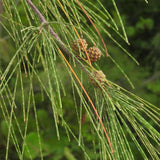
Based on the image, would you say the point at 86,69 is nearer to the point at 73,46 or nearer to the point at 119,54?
the point at 73,46

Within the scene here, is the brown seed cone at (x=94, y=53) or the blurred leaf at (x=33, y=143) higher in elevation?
the brown seed cone at (x=94, y=53)

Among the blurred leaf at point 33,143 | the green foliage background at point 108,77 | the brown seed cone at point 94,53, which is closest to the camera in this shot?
the brown seed cone at point 94,53

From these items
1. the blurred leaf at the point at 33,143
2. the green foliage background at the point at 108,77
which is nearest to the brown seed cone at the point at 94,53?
the green foliage background at the point at 108,77

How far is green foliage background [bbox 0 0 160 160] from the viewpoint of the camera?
5.49 feet

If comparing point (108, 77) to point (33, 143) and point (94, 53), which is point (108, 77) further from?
point (94, 53)

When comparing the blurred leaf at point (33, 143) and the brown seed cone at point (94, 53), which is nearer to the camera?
the brown seed cone at point (94, 53)

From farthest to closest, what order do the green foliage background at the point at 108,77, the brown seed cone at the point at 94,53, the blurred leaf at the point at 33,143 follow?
1. the green foliage background at the point at 108,77
2. the blurred leaf at the point at 33,143
3. the brown seed cone at the point at 94,53

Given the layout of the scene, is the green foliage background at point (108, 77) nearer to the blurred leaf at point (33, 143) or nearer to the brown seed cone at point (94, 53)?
the blurred leaf at point (33, 143)

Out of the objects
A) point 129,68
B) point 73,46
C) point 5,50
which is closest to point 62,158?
point 5,50

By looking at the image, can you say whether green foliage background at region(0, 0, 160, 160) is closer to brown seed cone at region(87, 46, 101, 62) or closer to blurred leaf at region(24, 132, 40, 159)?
blurred leaf at region(24, 132, 40, 159)

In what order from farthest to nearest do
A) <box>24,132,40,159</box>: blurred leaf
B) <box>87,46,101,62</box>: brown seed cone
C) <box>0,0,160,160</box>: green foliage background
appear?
1. <box>0,0,160,160</box>: green foliage background
2. <box>24,132,40,159</box>: blurred leaf
3. <box>87,46,101,62</box>: brown seed cone

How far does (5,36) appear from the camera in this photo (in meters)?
1.99

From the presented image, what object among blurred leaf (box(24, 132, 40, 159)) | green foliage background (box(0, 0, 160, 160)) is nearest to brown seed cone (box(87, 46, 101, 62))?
green foliage background (box(0, 0, 160, 160))

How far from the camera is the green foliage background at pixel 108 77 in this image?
1.67 m
